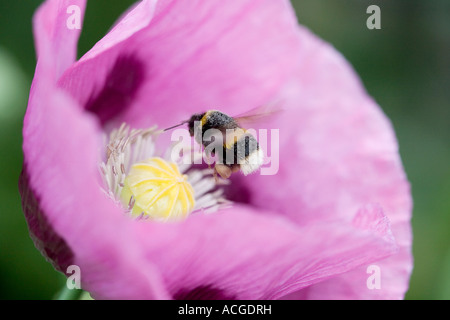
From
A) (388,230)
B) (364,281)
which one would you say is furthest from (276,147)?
(388,230)

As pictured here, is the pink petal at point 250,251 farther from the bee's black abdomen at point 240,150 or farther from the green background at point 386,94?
the green background at point 386,94

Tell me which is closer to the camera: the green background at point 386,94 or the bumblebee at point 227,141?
the bumblebee at point 227,141

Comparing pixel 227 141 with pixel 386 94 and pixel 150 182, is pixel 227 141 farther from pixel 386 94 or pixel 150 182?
pixel 386 94

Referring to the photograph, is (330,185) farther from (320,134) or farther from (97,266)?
(97,266)

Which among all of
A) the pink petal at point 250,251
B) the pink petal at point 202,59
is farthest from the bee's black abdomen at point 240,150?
the pink petal at point 250,251

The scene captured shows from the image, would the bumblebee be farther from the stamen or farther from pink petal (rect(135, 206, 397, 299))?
pink petal (rect(135, 206, 397, 299))

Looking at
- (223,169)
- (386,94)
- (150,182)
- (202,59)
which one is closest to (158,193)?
(150,182)

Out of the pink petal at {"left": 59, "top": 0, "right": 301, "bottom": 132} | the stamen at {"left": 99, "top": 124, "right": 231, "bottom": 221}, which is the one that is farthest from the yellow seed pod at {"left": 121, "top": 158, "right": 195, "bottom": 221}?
the pink petal at {"left": 59, "top": 0, "right": 301, "bottom": 132}
